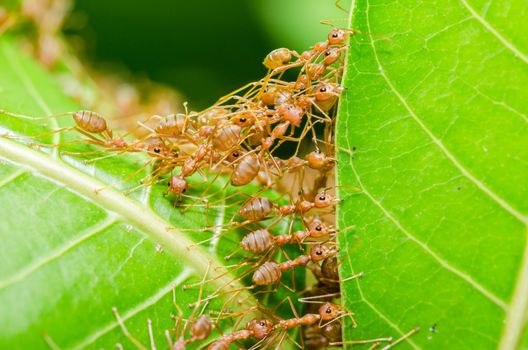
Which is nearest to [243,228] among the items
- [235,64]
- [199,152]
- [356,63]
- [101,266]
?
[199,152]

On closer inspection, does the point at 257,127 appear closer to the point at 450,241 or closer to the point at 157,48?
the point at 450,241

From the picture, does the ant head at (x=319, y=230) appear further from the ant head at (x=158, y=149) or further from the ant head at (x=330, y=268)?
the ant head at (x=158, y=149)

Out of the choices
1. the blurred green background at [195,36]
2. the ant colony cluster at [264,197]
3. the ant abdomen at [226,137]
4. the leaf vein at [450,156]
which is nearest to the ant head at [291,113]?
the ant colony cluster at [264,197]

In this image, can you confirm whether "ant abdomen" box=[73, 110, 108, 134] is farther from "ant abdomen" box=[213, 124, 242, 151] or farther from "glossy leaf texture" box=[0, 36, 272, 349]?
"ant abdomen" box=[213, 124, 242, 151]

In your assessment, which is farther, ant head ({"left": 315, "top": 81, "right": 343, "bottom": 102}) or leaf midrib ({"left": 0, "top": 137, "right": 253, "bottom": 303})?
ant head ({"left": 315, "top": 81, "right": 343, "bottom": 102})

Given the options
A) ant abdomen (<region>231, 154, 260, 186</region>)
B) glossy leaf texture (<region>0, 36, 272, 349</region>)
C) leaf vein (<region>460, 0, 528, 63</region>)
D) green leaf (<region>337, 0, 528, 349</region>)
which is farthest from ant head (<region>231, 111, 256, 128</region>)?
leaf vein (<region>460, 0, 528, 63</region>)
